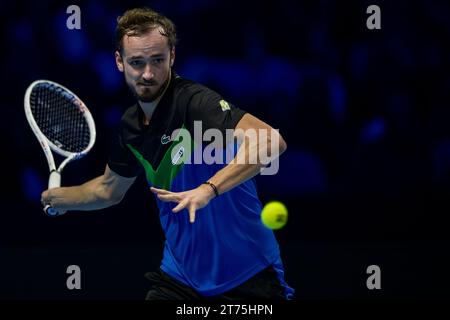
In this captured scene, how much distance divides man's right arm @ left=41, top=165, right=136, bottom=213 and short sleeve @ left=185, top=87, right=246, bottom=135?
67 centimetres

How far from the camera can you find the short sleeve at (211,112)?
11.7 feet

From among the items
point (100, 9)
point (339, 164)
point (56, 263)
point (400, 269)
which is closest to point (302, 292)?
point (400, 269)

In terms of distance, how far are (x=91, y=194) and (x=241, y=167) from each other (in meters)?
1.17

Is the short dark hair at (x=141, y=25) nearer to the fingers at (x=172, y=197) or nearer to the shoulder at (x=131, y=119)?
the shoulder at (x=131, y=119)

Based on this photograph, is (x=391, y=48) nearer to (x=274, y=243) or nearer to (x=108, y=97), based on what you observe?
(x=108, y=97)

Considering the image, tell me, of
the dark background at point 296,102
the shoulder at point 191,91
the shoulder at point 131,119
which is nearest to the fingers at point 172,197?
→ the shoulder at point 191,91

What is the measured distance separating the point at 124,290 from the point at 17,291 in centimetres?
65

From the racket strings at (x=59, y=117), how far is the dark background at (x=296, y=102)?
5.16ft

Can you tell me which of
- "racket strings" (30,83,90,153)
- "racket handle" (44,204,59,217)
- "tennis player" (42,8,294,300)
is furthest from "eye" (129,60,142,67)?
"racket strings" (30,83,90,153)

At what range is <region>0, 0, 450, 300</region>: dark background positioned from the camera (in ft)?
20.6

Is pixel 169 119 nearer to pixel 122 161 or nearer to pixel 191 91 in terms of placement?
pixel 191 91

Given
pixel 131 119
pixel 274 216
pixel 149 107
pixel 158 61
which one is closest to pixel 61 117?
pixel 131 119

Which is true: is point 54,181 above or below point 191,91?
below

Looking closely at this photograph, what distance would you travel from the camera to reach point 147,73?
3.79m
